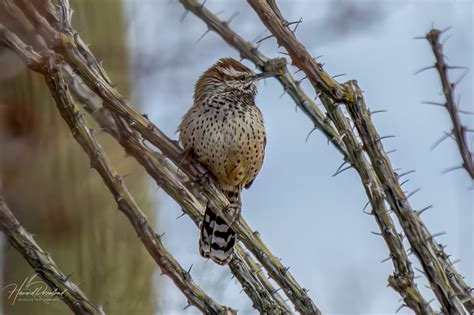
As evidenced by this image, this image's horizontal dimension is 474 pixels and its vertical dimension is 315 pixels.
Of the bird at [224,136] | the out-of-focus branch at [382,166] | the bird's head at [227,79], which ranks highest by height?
the bird's head at [227,79]

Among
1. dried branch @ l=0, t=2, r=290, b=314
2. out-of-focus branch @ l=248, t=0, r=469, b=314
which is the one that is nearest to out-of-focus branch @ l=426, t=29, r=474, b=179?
out-of-focus branch @ l=248, t=0, r=469, b=314

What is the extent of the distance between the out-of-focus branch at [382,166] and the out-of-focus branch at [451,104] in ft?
0.76

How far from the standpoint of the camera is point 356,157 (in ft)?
9.11

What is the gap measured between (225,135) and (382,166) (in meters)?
1.24

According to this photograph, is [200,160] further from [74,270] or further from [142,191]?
[74,270]

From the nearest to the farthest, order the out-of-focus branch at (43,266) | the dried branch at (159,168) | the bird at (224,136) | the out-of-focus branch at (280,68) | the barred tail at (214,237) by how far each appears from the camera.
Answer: the out-of-focus branch at (43,266) < the dried branch at (159,168) < the out-of-focus branch at (280,68) < the barred tail at (214,237) < the bird at (224,136)

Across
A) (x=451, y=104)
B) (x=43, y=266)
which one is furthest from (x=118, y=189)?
(x=451, y=104)

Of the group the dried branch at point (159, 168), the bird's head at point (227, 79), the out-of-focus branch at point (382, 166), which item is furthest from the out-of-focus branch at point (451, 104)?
the bird's head at point (227, 79)

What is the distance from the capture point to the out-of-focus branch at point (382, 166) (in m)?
2.56

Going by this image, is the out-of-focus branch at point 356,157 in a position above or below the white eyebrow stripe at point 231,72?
below

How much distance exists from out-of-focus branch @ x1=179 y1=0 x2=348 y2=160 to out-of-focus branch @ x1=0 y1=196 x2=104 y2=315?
1.00 m

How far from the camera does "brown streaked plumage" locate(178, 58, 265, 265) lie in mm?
3723

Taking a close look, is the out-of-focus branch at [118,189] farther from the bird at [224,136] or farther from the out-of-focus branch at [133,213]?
the bird at [224,136]

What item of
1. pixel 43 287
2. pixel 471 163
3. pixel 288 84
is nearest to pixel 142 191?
pixel 43 287
